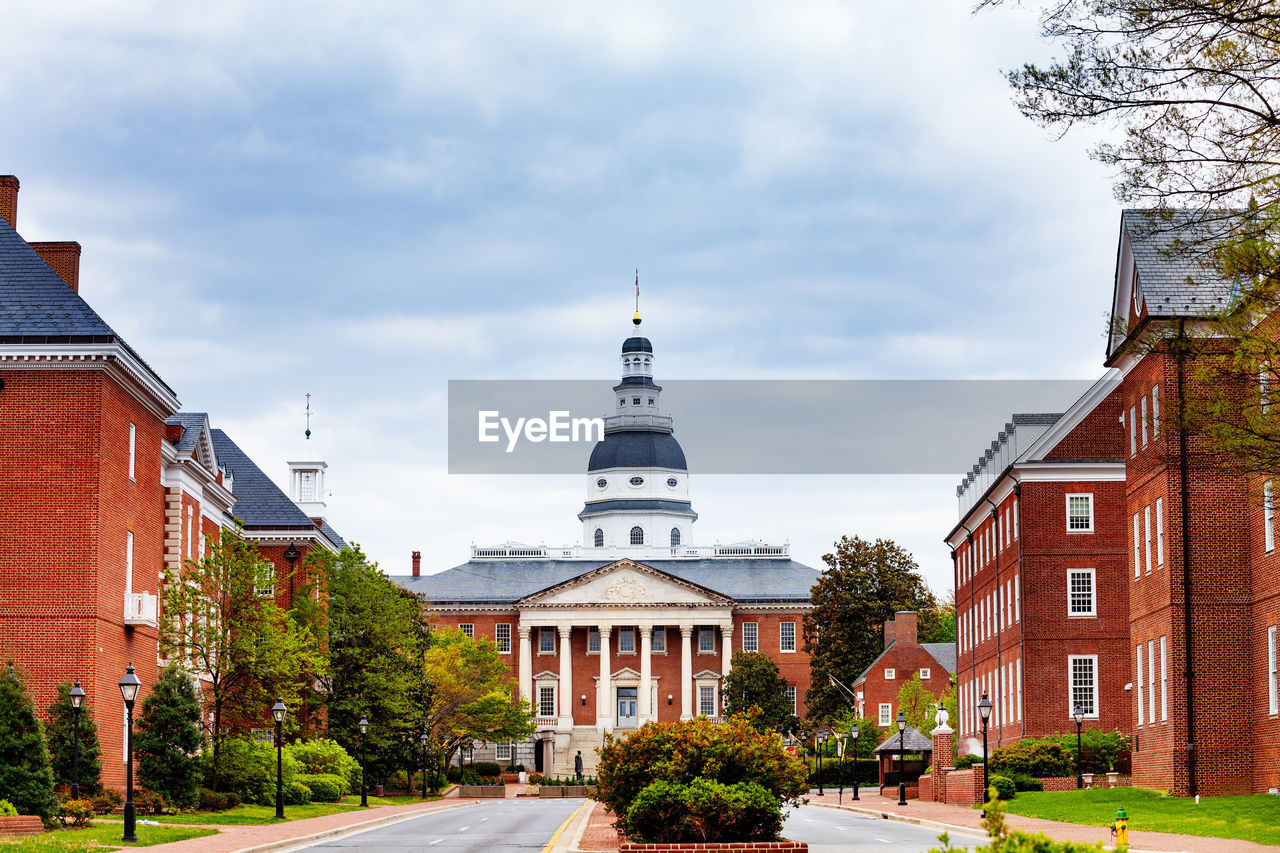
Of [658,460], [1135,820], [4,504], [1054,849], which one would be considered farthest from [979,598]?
[658,460]

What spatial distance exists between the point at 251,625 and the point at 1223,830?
28391 mm

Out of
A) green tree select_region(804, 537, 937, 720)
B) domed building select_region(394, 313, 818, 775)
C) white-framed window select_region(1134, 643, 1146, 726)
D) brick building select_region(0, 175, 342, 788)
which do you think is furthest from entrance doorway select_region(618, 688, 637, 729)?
brick building select_region(0, 175, 342, 788)

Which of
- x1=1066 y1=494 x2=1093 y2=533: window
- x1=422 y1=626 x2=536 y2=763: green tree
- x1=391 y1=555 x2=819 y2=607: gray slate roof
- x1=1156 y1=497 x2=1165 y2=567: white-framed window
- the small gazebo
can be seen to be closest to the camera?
x1=1156 y1=497 x2=1165 y2=567: white-framed window

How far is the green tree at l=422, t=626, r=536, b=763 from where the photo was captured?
89.7 m

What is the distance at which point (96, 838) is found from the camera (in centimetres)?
2975

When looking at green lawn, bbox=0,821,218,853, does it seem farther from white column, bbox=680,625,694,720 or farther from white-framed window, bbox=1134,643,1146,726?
white column, bbox=680,625,694,720

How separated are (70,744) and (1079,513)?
3863 cm

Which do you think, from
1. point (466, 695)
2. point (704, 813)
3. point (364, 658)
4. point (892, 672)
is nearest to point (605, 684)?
point (892, 672)

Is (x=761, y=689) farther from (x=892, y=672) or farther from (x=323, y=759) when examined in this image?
(x=323, y=759)

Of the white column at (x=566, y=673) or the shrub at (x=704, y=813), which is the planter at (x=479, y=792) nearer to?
the white column at (x=566, y=673)

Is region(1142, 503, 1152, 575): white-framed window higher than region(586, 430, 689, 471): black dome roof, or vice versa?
region(586, 430, 689, 471): black dome roof

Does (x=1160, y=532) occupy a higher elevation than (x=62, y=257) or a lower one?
lower

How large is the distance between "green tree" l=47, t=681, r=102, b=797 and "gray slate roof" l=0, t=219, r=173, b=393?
27.8ft

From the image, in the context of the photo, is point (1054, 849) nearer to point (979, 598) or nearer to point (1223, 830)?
point (1223, 830)
